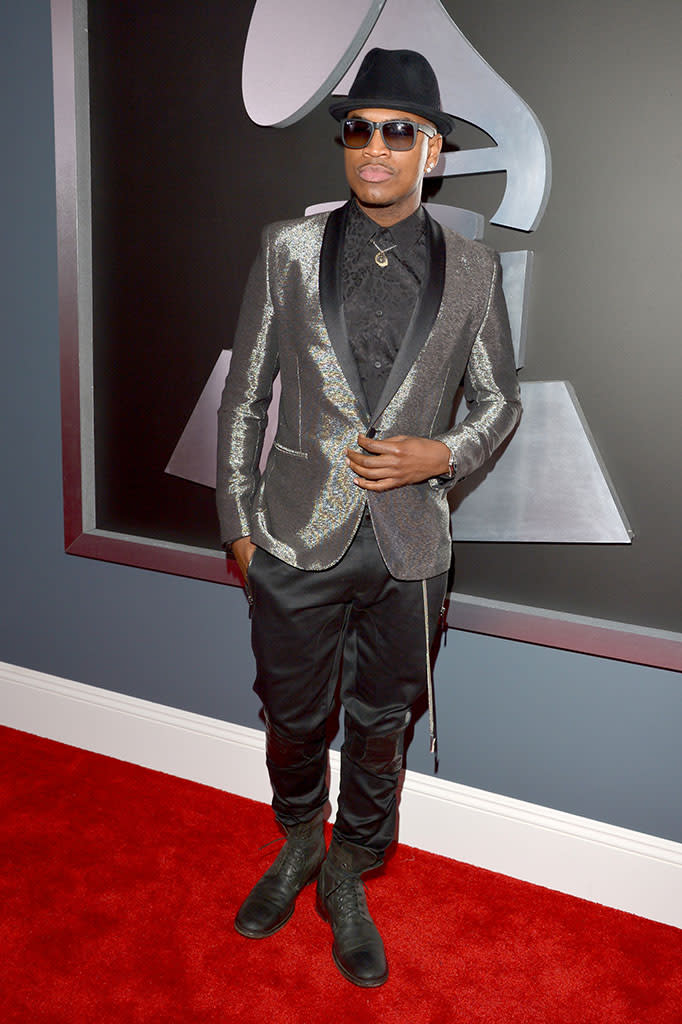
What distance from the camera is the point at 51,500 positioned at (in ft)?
8.71

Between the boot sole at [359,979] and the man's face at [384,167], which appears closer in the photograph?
the man's face at [384,167]

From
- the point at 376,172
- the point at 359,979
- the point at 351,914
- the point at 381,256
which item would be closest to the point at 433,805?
the point at 351,914

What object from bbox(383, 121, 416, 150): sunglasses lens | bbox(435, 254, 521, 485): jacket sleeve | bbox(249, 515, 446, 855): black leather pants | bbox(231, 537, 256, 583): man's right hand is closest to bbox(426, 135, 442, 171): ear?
bbox(383, 121, 416, 150): sunglasses lens

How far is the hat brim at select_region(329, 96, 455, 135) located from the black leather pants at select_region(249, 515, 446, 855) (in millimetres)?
778

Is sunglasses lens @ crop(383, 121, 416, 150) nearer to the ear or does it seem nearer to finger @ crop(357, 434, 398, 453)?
the ear

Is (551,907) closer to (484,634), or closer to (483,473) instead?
(484,634)

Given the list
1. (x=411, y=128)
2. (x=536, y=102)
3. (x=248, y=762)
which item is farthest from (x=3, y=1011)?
(x=536, y=102)

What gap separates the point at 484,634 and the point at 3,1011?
1.35m

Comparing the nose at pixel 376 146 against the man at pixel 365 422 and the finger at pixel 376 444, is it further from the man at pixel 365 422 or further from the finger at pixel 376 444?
the finger at pixel 376 444

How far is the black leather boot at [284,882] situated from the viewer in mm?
1999

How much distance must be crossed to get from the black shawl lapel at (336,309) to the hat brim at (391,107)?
0.24 meters

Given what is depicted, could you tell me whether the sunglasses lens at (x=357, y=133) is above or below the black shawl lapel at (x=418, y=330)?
above

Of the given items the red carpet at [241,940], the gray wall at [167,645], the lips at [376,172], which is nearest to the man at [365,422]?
the lips at [376,172]

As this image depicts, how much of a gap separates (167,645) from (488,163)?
1.63 metres
